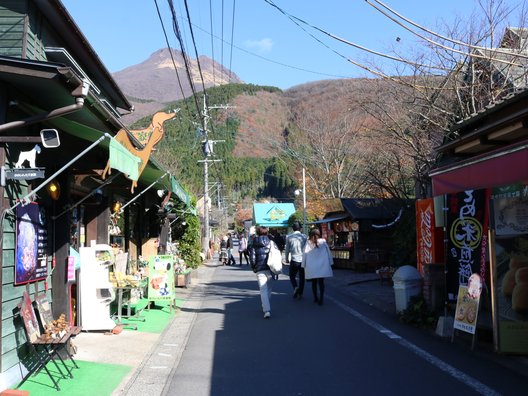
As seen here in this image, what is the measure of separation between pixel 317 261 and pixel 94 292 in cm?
522

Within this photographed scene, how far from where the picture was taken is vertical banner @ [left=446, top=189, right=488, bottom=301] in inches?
309

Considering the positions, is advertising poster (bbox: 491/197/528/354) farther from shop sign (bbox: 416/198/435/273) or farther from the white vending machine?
the white vending machine

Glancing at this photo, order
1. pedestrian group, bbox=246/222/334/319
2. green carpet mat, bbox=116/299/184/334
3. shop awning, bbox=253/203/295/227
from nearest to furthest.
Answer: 1. green carpet mat, bbox=116/299/184/334
2. pedestrian group, bbox=246/222/334/319
3. shop awning, bbox=253/203/295/227

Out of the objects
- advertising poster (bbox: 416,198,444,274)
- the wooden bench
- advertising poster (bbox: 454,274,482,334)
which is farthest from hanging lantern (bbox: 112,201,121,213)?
advertising poster (bbox: 454,274,482,334)

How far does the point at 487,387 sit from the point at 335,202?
19.5 metres

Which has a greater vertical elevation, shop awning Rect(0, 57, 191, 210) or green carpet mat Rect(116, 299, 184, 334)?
shop awning Rect(0, 57, 191, 210)

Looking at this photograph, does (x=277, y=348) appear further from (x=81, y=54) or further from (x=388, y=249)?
(x=388, y=249)

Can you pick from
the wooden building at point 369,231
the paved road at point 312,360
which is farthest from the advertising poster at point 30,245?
the wooden building at point 369,231

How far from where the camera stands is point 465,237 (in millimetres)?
8258

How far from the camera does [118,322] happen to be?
30.8 ft

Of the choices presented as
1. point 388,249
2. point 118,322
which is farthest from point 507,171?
point 388,249

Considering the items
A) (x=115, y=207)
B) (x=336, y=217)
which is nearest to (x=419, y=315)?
(x=115, y=207)

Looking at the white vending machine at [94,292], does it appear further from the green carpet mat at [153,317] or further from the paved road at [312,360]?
the paved road at [312,360]

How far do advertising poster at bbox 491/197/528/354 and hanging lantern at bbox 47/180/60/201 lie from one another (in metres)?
5.97
